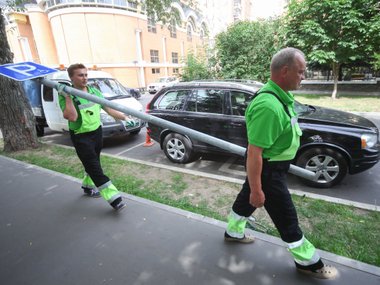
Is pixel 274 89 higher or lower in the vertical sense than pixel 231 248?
higher

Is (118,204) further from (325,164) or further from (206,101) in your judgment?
(325,164)

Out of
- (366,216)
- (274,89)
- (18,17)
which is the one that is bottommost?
(366,216)

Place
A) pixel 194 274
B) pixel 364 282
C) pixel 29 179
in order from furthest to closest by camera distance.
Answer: pixel 29 179, pixel 194 274, pixel 364 282

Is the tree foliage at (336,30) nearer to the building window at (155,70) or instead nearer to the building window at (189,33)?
the building window at (155,70)

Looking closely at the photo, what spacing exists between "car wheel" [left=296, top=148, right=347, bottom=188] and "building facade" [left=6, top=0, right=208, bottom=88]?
72.9ft

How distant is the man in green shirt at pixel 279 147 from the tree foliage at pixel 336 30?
1289cm

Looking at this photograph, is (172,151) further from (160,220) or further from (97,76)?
(97,76)

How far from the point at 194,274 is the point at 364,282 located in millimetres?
1512

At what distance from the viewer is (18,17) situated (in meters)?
32.1

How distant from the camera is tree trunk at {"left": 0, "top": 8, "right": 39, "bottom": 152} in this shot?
5797 millimetres

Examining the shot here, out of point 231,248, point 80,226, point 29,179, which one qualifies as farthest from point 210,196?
point 29,179

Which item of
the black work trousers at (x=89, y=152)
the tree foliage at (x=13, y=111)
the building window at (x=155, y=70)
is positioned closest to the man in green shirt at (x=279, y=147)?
the black work trousers at (x=89, y=152)

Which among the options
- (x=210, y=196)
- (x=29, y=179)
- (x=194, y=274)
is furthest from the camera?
(x=29, y=179)

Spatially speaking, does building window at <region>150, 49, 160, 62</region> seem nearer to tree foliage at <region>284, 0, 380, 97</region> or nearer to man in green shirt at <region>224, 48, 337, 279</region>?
tree foliage at <region>284, 0, 380, 97</region>
